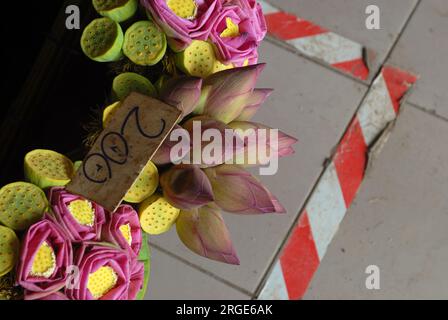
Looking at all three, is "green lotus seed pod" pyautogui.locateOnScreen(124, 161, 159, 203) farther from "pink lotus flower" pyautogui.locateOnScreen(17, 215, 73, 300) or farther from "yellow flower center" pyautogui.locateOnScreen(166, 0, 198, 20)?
"yellow flower center" pyautogui.locateOnScreen(166, 0, 198, 20)

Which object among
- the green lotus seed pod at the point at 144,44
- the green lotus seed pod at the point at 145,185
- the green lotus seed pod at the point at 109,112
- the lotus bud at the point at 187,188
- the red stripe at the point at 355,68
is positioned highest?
the red stripe at the point at 355,68

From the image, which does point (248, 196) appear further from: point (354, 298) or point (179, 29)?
point (354, 298)

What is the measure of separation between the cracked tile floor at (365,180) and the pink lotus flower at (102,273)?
694 mm

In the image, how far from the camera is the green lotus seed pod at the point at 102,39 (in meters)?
0.74

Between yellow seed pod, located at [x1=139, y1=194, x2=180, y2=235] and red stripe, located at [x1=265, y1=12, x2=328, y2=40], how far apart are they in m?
0.91

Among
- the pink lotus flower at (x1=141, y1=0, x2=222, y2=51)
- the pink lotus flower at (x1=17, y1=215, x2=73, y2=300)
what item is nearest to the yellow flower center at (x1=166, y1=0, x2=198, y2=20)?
the pink lotus flower at (x1=141, y1=0, x2=222, y2=51)

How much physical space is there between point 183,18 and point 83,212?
0.30 m

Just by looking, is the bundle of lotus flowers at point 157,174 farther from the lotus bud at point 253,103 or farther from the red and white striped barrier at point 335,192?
the red and white striped barrier at point 335,192

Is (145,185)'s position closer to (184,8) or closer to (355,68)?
(184,8)

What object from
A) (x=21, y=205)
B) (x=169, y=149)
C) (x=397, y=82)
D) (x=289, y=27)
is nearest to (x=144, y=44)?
(x=169, y=149)

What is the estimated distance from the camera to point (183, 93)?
27.2 inches

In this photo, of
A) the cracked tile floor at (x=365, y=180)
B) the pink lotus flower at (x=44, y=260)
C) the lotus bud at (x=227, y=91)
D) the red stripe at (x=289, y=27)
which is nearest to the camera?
the pink lotus flower at (x=44, y=260)

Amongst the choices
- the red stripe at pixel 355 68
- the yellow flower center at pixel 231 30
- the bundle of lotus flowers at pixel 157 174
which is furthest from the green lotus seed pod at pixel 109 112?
the red stripe at pixel 355 68
